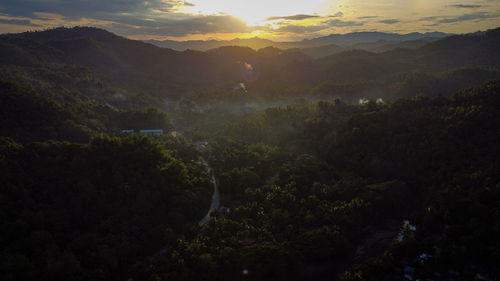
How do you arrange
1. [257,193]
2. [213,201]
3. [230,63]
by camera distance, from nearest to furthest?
[257,193] → [213,201] → [230,63]

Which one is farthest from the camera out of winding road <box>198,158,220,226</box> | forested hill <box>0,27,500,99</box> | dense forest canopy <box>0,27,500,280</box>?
forested hill <box>0,27,500,99</box>

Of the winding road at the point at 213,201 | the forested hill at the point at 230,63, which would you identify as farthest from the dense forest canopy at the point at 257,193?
the forested hill at the point at 230,63

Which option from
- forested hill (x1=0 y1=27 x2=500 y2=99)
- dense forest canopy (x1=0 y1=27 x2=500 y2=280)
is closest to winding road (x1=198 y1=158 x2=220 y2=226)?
dense forest canopy (x1=0 y1=27 x2=500 y2=280)

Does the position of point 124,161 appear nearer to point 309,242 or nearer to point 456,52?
point 309,242

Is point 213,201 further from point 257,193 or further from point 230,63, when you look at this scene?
point 230,63

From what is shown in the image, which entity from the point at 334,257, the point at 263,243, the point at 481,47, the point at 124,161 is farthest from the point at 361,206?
the point at 481,47

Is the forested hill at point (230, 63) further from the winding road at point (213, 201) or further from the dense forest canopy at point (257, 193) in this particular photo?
the winding road at point (213, 201)

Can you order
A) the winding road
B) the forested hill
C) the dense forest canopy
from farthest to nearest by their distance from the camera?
the forested hill → the winding road → the dense forest canopy

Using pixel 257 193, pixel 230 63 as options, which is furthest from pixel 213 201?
pixel 230 63

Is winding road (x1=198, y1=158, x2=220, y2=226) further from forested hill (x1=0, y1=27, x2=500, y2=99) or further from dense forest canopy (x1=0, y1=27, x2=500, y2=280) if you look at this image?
forested hill (x1=0, y1=27, x2=500, y2=99)
